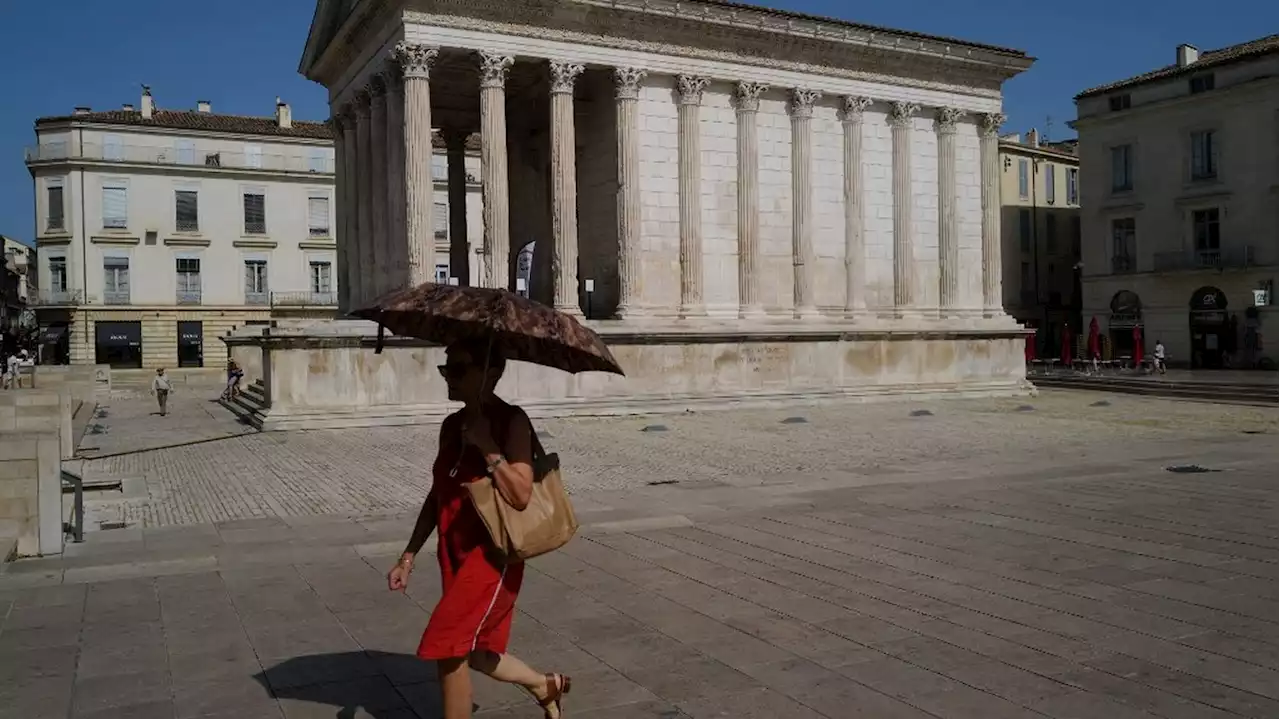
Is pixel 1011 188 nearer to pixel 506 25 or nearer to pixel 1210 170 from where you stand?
pixel 1210 170

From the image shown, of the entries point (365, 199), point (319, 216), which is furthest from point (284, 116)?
point (365, 199)

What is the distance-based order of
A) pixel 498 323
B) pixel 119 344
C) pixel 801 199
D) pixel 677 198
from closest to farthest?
pixel 498 323 < pixel 677 198 < pixel 801 199 < pixel 119 344

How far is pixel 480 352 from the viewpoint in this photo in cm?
466

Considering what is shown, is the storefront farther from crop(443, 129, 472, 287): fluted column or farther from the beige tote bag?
the beige tote bag

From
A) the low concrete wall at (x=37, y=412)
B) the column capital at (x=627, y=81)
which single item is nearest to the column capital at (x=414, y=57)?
the column capital at (x=627, y=81)

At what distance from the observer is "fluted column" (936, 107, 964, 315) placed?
31109 mm

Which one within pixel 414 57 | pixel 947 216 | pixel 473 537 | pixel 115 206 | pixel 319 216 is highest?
pixel 115 206

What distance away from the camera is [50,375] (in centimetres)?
3153

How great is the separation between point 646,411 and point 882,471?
36.4 ft

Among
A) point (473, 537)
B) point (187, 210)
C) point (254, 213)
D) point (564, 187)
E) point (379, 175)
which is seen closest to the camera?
point (473, 537)

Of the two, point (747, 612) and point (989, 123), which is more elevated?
point (989, 123)

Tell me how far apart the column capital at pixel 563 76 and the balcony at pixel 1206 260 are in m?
32.9

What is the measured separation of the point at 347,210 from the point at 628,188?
379 inches

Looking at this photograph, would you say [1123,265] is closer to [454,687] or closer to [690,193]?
[690,193]
